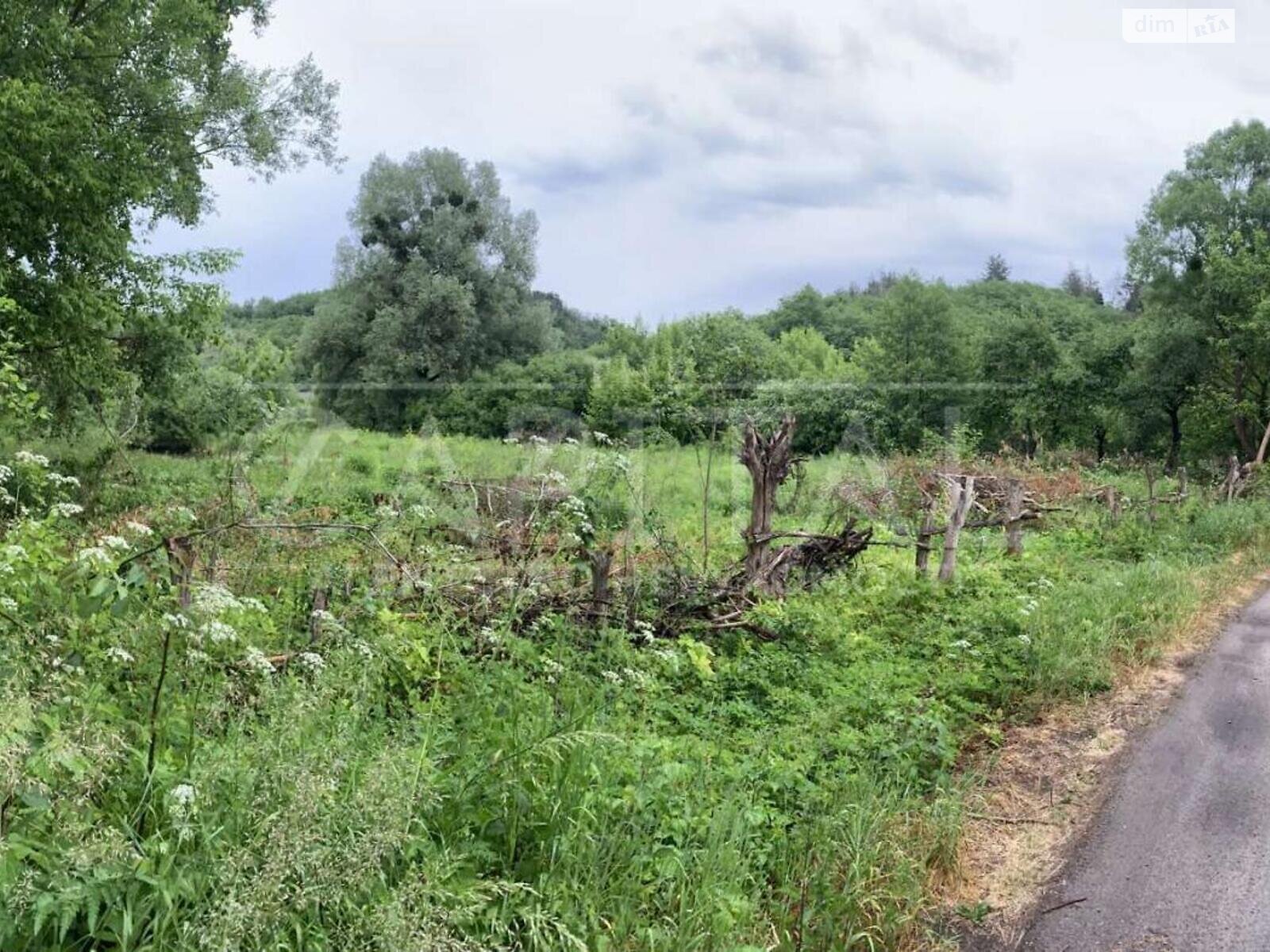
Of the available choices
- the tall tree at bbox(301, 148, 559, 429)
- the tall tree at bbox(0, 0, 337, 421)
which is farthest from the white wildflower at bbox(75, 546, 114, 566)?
the tall tree at bbox(301, 148, 559, 429)

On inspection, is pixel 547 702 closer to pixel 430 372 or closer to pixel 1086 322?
pixel 430 372

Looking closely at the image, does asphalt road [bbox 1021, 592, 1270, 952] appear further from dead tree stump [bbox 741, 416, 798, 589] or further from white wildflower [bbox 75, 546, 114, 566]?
white wildflower [bbox 75, 546, 114, 566]

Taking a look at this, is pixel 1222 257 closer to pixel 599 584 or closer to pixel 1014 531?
pixel 1014 531

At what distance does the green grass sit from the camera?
194 centimetres

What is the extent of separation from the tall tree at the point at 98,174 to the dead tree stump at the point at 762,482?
633 cm

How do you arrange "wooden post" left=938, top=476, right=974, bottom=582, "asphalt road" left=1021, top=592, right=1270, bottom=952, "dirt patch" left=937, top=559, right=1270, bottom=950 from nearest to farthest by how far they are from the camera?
"asphalt road" left=1021, top=592, right=1270, bottom=952 → "dirt patch" left=937, top=559, right=1270, bottom=950 → "wooden post" left=938, top=476, right=974, bottom=582

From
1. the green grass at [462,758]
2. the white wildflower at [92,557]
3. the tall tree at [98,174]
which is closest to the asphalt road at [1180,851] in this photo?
the green grass at [462,758]

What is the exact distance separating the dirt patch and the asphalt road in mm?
91

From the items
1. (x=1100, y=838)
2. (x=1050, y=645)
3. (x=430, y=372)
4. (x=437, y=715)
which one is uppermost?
(x=430, y=372)

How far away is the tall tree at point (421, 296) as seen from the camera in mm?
30609

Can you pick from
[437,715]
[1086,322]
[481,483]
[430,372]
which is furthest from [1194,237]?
[437,715]

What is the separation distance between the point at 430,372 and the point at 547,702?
1139 inches

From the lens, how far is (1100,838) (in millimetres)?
3744

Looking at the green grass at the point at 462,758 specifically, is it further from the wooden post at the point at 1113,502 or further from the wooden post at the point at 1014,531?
the wooden post at the point at 1113,502
